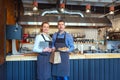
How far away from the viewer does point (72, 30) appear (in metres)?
7.98

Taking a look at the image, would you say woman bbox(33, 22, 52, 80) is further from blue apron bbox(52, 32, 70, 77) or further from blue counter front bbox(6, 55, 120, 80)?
blue counter front bbox(6, 55, 120, 80)

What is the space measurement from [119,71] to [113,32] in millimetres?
5754

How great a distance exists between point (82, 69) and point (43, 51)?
1098 mm

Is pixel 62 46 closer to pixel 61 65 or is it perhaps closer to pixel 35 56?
pixel 61 65

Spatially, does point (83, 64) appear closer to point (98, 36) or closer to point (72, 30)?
point (72, 30)

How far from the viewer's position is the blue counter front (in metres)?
3.56

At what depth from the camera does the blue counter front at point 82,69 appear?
11.7 feet

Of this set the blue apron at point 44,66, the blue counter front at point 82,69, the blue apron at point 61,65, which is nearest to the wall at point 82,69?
the blue counter front at point 82,69

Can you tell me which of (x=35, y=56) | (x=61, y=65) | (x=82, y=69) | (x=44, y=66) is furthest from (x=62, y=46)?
(x=82, y=69)

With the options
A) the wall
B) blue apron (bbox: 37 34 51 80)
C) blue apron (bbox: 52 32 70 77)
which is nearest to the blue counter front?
the wall

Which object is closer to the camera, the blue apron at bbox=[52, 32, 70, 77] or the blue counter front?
the blue apron at bbox=[52, 32, 70, 77]

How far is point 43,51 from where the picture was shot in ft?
10.4

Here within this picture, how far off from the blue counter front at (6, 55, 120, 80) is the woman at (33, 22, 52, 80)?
1.24 ft

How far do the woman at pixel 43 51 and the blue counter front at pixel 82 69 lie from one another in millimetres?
378
